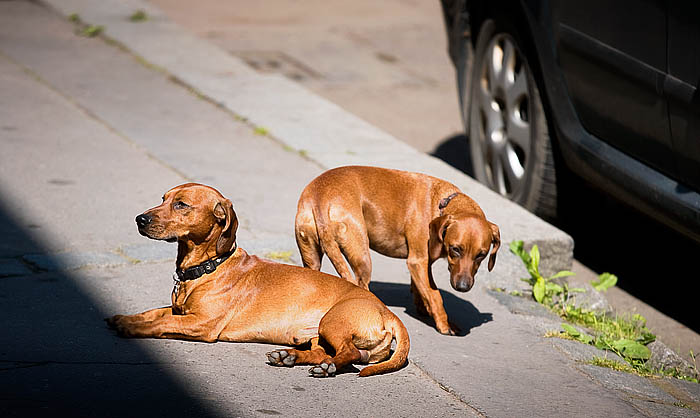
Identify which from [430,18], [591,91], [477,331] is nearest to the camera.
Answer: [477,331]

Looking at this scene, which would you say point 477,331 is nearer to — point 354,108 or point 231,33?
point 354,108

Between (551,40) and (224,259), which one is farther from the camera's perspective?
(551,40)

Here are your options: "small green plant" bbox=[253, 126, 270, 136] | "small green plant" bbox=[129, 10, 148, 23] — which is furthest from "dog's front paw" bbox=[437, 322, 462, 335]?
"small green plant" bbox=[129, 10, 148, 23]

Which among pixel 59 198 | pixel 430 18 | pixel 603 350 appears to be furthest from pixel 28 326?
pixel 430 18

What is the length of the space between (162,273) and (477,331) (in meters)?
1.68

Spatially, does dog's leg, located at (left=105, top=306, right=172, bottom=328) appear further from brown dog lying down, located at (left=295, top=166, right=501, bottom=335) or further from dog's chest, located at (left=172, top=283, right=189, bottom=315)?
brown dog lying down, located at (left=295, top=166, right=501, bottom=335)

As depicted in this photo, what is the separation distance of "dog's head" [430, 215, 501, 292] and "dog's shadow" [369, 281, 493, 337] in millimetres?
482

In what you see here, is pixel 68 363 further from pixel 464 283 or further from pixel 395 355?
pixel 464 283

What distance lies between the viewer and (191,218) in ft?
14.0

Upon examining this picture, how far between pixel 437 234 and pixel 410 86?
5.83 metres

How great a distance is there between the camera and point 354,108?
932 cm

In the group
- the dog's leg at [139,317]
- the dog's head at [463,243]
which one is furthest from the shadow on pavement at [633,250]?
the dog's leg at [139,317]

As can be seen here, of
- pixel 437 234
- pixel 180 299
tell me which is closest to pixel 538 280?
pixel 437 234

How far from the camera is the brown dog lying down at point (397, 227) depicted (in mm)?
4480
